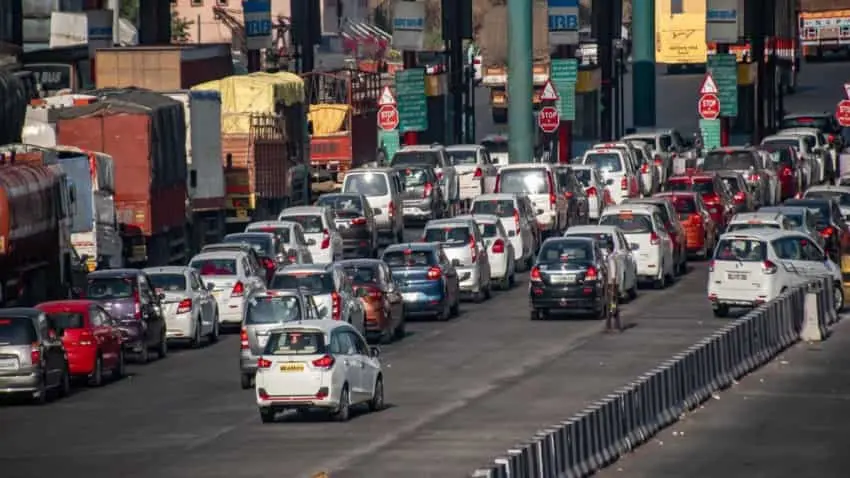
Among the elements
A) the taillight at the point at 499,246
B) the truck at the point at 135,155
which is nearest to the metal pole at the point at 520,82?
the truck at the point at 135,155

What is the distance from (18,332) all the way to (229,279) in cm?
984

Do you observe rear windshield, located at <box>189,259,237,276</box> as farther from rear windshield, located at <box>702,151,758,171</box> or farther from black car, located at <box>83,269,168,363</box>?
rear windshield, located at <box>702,151,758,171</box>

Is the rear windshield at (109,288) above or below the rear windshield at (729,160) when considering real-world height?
below

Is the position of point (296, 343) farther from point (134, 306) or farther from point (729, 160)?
point (729, 160)

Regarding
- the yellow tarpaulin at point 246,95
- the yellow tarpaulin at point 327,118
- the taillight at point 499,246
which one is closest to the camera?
the taillight at point 499,246

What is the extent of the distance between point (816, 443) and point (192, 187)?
29836 mm

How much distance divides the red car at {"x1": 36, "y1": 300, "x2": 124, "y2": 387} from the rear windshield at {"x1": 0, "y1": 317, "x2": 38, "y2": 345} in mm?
1845

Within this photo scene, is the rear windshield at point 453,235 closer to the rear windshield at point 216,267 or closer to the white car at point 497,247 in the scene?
the white car at point 497,247

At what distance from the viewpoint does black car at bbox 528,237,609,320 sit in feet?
141

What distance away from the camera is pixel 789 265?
42.7 m

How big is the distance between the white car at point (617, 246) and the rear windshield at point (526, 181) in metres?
9.45

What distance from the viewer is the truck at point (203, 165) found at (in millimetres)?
55969

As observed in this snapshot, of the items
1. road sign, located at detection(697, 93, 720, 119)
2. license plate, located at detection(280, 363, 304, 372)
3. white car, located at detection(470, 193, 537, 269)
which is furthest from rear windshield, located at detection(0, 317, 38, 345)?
road sign, located at detection(697, 93, 720, 119)

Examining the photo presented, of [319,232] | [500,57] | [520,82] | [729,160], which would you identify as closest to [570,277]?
[319,232]
